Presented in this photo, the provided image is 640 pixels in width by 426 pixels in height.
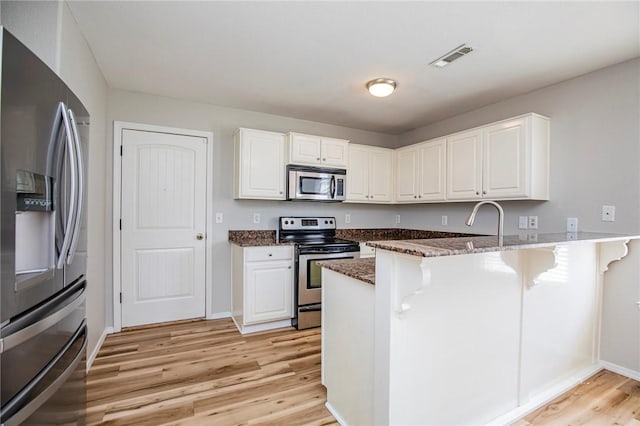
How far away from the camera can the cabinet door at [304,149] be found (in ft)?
11.2

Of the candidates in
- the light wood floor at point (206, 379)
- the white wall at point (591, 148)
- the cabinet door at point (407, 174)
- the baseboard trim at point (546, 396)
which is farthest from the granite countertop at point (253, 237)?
the white wall at point (591, 148)

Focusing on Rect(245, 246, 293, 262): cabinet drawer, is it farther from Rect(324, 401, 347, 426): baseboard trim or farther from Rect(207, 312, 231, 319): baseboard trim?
Rect(324, 401, 347, 426): baseboard trim

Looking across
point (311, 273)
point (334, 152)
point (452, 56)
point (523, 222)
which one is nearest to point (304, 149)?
point (334, 152)

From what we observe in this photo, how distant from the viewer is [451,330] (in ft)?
5.14

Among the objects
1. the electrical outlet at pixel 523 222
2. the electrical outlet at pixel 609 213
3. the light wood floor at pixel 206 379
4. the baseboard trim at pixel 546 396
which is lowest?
the light wood floor at pixel 206 379

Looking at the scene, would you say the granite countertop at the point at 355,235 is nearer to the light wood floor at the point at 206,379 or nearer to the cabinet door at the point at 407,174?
the cabinet door at the point at 407,174

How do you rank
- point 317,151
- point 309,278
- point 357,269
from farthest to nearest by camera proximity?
point 317,151 → point 309,278 → point 357,269

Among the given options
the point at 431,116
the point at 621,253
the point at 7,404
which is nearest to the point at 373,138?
the point at 431,116

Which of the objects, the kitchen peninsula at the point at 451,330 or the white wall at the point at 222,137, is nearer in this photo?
the kitchen peninsula at the point at 451,330

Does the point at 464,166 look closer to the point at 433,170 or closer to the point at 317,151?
the point at 433,170

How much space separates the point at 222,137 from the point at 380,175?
205cm

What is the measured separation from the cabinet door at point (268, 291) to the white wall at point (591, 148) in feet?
7.87

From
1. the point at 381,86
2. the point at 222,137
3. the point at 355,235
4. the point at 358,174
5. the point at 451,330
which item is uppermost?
the point at 381,86

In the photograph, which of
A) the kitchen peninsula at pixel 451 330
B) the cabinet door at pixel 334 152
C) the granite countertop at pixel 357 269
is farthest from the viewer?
the cabinet door at pixel 334 152
